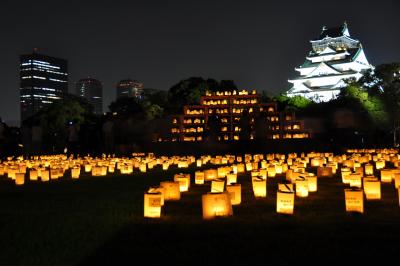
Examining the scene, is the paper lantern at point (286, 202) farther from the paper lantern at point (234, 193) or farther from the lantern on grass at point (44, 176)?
the lantern on grass at point (44, 176)

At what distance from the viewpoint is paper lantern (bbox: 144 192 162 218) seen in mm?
11055

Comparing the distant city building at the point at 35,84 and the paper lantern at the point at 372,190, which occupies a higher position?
the distant city building at the point at 35,84

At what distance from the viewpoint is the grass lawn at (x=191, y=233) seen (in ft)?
25.4

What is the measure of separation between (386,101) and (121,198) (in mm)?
53775

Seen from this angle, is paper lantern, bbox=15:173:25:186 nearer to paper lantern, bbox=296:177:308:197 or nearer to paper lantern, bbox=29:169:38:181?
paper lantern, bbox=29:169:38:181

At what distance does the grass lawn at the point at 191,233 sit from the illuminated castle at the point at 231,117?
4937cm

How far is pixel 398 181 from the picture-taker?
1468cm

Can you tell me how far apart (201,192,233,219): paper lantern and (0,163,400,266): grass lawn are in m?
0.27

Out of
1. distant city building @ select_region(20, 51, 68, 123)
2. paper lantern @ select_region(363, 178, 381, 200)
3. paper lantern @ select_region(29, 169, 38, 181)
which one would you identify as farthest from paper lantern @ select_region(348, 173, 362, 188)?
distant city building @ select_region(20, 51, 68, 123)

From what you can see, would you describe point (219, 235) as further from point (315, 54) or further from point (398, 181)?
point (315, 54)

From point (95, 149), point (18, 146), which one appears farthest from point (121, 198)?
point (18, 146)

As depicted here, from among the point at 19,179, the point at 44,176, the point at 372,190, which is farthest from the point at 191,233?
the point at 44,176

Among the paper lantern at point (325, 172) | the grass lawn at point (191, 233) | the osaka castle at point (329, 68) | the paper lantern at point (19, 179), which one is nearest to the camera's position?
the grass lawn at point (191, 233)

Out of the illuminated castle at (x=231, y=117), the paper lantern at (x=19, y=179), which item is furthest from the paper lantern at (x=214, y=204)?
the illuminated castle at (x=231, y=117)
